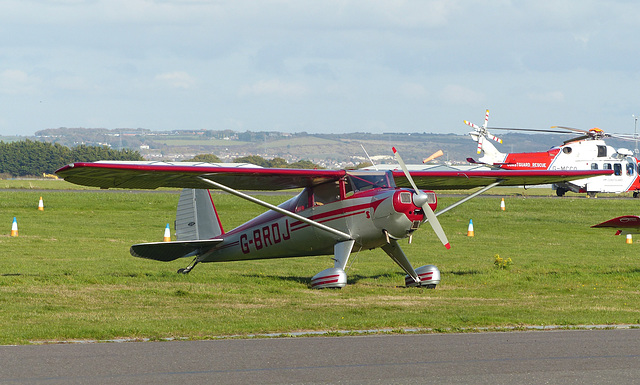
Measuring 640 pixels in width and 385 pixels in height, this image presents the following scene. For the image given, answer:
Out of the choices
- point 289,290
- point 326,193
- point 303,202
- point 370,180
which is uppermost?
point 370,180

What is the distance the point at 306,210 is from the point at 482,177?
454 cm

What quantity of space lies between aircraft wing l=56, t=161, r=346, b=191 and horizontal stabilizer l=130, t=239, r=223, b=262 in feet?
4.71

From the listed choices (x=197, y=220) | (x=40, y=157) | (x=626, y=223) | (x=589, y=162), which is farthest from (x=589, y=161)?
(x=40, y=157)

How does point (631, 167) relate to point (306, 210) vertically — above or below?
below

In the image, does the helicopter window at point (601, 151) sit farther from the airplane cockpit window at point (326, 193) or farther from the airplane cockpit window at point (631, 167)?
the airplane cockpit window at point (326, 193)

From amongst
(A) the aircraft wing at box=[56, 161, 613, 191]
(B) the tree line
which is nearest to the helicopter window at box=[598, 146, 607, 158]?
(A) the aircraft wing at box=[56, 161, 613, 191]

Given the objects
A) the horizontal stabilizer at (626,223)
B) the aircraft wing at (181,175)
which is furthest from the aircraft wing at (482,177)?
the aircraft wing at (181,175)

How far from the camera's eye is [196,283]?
16.1m

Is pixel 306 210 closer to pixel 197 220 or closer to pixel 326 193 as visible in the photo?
pixel 326 193

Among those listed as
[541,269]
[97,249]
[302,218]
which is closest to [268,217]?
[302,218]

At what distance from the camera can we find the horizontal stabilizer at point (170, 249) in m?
16.6

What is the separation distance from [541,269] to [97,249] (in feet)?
41.9

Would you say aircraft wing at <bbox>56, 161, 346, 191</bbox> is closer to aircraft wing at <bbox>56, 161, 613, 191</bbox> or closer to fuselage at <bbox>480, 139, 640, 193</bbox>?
aircraft wing at <bbox>56, 161, 613, 191</bbox>

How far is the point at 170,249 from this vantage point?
56.6 feet
